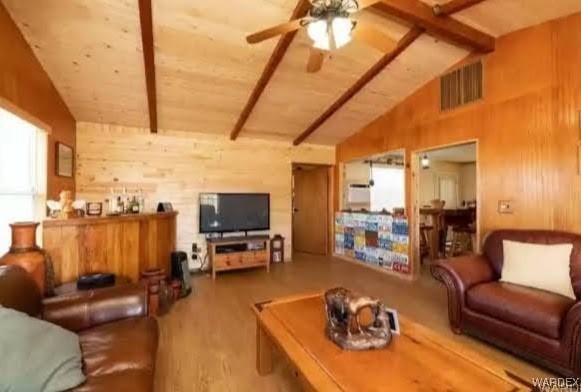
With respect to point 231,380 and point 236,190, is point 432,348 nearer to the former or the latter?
point 231,380

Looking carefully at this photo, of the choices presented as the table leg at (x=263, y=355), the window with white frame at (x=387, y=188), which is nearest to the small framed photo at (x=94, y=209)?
the table leg at (x=263, y=355)

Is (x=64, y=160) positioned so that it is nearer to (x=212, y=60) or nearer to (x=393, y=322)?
(x=212, y=60)

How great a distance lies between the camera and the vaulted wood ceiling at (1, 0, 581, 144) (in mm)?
2713

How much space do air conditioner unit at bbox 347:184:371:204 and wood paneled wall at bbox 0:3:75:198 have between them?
15.9ft

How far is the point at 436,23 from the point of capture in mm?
3000

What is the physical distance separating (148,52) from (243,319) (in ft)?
9.28

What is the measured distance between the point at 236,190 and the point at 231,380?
11.9 feet

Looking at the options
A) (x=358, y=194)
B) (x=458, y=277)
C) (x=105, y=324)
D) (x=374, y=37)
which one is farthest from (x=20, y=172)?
(x=358, y=194)

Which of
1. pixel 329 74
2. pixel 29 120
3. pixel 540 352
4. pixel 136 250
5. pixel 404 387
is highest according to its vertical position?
pixel 329 74

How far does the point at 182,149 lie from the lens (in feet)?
16.2

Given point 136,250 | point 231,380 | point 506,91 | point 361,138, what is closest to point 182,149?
point 136,250

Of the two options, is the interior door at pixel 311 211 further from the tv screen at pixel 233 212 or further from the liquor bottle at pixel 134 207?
the liquor bottle at pixel 134 207

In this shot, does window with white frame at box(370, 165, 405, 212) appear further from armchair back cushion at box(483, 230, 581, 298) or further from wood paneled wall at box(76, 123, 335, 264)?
armchair back cushion at box(483, 230, 581, 298)

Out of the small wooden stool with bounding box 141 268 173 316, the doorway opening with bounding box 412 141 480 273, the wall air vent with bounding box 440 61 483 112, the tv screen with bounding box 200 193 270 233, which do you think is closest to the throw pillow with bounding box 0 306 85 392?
the small wooden stool with bounding box 141 268 173 316
